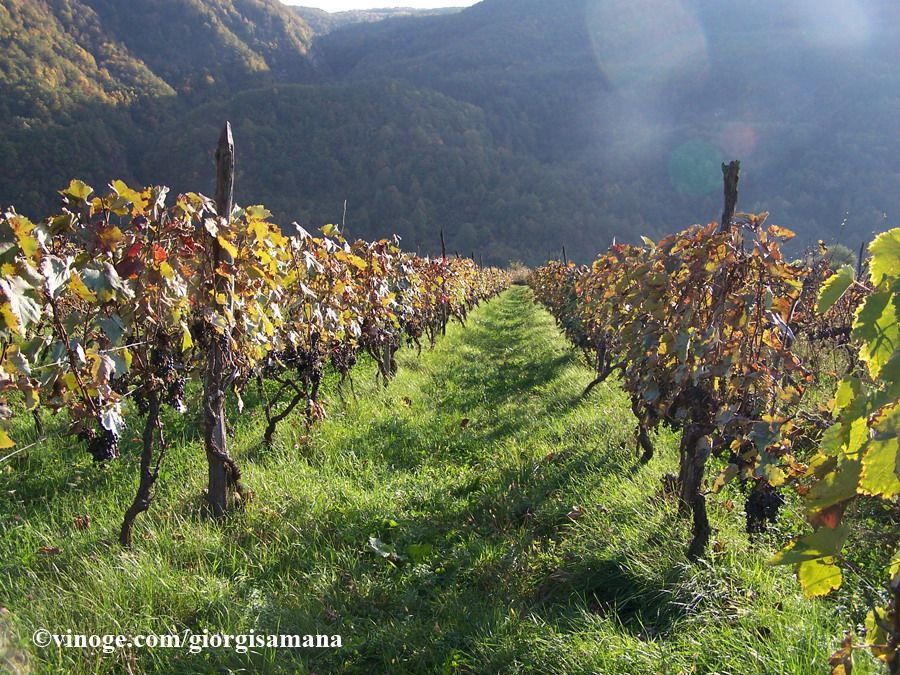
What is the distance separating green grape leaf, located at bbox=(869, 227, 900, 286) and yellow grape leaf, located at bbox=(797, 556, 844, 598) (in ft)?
1.87

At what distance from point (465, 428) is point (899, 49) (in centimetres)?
13725

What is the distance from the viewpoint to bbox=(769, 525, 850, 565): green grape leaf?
95cm

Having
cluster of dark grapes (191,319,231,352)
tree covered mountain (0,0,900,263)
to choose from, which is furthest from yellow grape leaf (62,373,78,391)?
tree covered mountain (0,0,900,263)

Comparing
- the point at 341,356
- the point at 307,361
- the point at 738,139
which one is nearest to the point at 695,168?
the point at 738,139

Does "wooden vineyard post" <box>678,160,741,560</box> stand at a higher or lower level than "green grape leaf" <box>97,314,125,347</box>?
lower

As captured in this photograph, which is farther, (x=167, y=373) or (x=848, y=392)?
(x=167, y=373)

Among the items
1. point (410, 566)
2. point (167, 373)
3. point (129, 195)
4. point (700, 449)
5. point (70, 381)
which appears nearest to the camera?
point (70, 381)

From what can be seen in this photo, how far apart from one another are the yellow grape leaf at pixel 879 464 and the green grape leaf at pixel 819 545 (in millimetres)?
134

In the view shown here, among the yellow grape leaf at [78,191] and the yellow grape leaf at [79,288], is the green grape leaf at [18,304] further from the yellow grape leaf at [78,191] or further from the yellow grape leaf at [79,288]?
the yellow grape leaf at [78,191]

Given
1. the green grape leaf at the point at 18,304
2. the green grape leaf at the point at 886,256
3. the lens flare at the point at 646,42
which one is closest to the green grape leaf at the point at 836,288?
the green grape leaf at the point at 886,256

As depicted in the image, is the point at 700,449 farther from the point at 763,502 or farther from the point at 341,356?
the point at 341,356

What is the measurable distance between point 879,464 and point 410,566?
2.46 meters

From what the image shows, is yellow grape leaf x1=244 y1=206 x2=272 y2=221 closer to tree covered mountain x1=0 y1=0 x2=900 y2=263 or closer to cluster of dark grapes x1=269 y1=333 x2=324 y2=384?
cluster of dark grapes x1=269 y1=333 x2=324 y2=384

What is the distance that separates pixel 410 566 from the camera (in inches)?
114
